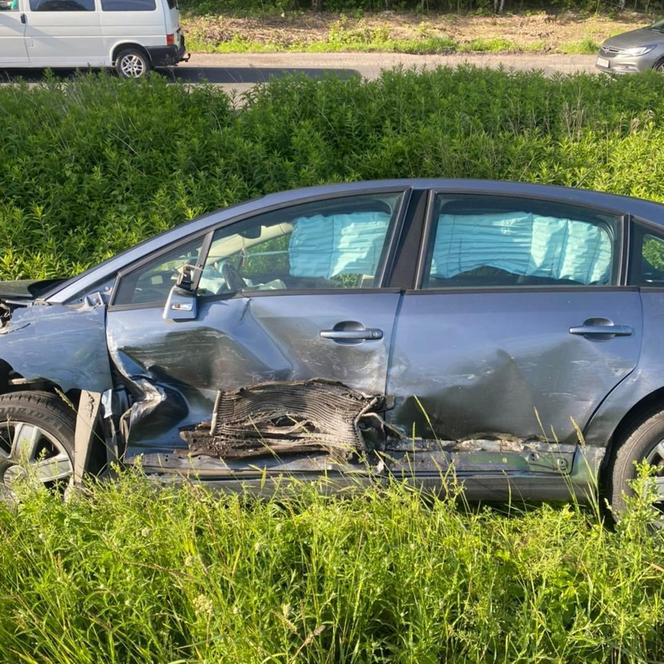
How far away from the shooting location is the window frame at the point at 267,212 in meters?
3.78

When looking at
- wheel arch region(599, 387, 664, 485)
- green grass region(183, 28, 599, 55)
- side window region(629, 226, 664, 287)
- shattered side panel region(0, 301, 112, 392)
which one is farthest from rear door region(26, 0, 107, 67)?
wheel arch region(599, 387, 664, 485)

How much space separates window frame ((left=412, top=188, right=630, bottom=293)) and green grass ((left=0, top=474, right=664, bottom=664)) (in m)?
1.07

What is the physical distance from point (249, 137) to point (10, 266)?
8.50ft

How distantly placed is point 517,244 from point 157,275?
1.70 metres

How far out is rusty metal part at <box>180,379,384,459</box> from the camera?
12.0ft

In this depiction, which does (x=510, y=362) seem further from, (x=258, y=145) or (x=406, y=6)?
(x=406, y=6)

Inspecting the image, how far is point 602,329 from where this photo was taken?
3570 millimetres

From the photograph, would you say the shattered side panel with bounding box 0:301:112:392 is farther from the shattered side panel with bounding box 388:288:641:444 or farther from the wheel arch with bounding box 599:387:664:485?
the wheel arch with bounding box 599:387:664:485

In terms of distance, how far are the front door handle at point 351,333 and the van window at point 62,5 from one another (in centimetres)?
1496

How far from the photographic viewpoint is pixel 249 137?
7906mm

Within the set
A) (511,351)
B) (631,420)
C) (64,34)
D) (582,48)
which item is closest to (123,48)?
(64,34)

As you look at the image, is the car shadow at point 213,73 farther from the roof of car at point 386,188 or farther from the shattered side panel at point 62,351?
the shattered side panel at point 62,351

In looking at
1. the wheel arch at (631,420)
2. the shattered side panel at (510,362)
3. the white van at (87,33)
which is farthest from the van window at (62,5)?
the wheel arch at (631,420)

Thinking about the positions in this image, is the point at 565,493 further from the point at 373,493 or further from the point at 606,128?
the point at 606,128
